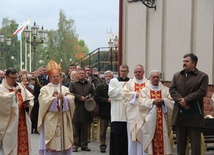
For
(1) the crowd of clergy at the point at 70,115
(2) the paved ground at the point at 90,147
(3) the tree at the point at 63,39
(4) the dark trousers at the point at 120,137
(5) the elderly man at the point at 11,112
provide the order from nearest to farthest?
(5) the elderly man at the point at 11,112
(1) the crowd of clergy at the point at 70,115
(4) the dark trousers at the point at 120,137
(2) the paved ground at the point at 90,147
(3) the tree at the point at 63,39

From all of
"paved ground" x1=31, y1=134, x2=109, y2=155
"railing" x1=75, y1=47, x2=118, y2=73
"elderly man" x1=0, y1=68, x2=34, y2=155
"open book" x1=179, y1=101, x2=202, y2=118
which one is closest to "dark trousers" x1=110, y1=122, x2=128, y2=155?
"paved ground" x1=31, y1=134, x2=109, y2=155

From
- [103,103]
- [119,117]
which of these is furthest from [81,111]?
[119,117]

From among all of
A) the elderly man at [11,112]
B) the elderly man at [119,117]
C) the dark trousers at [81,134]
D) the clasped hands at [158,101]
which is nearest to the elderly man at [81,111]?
the dark trousers at [81,134]

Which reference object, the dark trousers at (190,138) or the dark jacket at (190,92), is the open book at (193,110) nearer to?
the dark jacket at (190,92)

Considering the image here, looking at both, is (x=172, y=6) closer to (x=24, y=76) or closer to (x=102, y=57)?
(x=24, y=76)

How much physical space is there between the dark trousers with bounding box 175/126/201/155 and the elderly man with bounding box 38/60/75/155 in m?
2.28

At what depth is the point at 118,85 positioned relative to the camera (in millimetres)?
10062

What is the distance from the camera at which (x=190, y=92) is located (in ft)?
25.9

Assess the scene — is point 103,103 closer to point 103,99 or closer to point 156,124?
point 103,99

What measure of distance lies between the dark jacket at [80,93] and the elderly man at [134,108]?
8.75ft

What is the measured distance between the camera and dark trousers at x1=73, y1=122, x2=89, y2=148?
12047 millimetres

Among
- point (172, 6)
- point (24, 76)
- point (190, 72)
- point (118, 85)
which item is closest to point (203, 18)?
point (172, 6)

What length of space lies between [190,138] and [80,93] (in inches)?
182

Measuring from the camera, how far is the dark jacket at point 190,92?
25.5 ft
